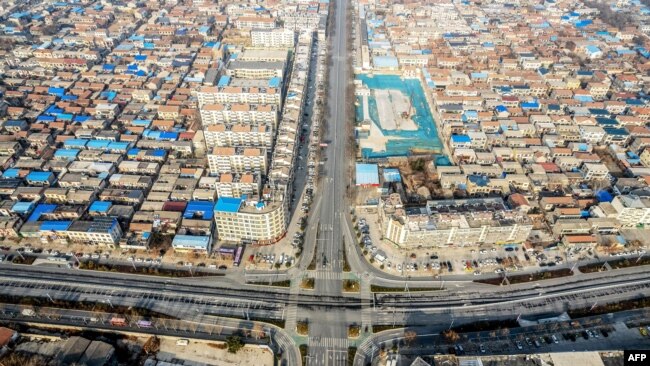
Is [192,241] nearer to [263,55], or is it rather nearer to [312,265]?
[312,265]

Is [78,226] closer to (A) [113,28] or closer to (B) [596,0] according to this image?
(A) [113,28]

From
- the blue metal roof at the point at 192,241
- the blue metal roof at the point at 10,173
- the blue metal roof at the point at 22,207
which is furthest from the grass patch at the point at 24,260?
the blue metal roof at the point at 192,241

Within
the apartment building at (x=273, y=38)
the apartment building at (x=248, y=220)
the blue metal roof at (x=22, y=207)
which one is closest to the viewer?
the apartment building at (x=248, y=220)

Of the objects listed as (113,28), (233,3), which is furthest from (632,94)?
(113,28)

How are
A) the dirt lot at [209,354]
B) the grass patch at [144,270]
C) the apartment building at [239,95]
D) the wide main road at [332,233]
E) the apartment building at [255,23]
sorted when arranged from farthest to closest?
the apartment building at [255,23], the apartment building at [239,95], the grass patch at [144,270], the wide main road at [332,233], the dirt lot at [209,354]

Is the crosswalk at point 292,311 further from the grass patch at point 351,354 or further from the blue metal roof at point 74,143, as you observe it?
the blue metal roof at point 74,143

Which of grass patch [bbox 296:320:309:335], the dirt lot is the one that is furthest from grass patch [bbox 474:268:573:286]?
the dirt lot

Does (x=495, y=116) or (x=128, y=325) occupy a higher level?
(x=495, y=116)
